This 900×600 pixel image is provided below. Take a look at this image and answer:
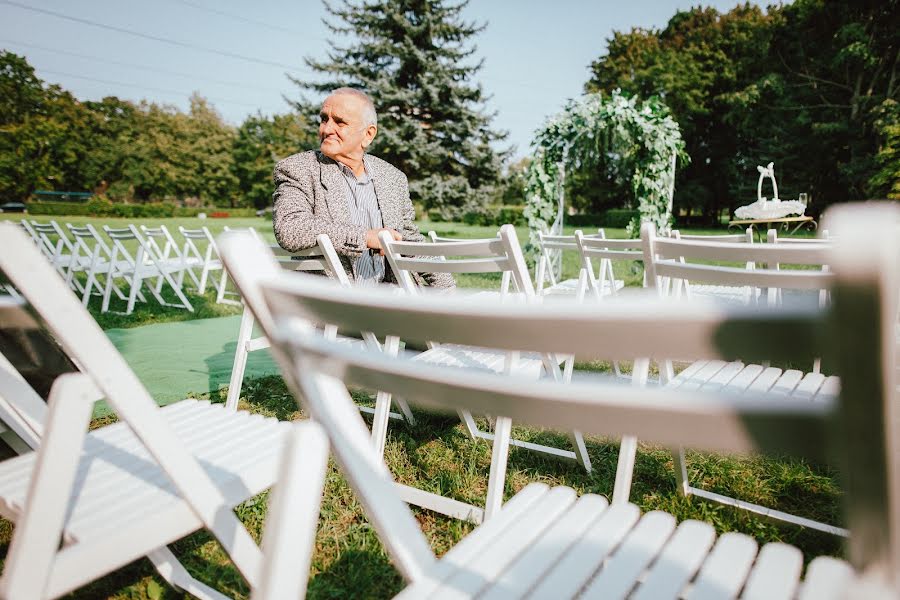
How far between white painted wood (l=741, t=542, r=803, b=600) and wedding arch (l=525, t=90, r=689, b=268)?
23.1 ft

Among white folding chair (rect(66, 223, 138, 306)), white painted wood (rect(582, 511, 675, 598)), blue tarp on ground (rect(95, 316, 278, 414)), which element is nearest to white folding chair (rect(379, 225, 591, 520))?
white painted wood (rect(582, 511, 675, 598))

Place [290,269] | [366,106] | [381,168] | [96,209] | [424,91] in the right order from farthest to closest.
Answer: [96,209]
[424,91]
[381,168]
[366,106]
[290,269]

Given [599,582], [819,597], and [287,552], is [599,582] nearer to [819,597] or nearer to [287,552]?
[819,597]

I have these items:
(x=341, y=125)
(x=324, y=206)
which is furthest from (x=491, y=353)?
(x=341, y=125)

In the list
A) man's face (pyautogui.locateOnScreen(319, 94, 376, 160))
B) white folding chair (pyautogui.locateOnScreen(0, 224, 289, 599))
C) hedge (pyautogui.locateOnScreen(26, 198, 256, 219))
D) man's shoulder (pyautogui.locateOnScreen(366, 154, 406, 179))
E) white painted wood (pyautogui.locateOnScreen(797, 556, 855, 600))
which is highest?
hedge (pyautogui.locateOnScreen(26, 198, 256, 219))

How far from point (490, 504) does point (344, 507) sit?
0.73 metres

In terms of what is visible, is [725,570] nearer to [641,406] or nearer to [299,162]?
[641,406]

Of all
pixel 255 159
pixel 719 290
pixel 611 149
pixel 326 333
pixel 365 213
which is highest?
pixel 255 159

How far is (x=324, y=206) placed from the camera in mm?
3094

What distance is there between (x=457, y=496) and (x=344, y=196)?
1891mm

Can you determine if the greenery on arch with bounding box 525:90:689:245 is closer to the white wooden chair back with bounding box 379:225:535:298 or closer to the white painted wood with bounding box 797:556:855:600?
the white wooden chair back with bounding box 379:225:535:298

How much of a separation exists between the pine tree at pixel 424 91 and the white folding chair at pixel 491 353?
21.2 meters

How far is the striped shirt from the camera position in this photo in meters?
3.17

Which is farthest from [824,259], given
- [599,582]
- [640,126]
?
[640,126]
